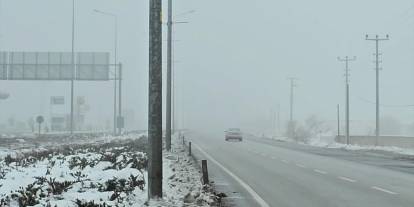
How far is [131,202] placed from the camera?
11.6 metres

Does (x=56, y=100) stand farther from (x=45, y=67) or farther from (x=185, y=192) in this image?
(x=185, y=192)

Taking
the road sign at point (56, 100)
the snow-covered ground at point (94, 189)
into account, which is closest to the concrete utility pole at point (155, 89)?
the snow-covered ground at point (94, 189)

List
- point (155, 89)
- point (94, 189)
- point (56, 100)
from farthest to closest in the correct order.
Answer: point (56, 100), point (94, 189), point (155, 89)

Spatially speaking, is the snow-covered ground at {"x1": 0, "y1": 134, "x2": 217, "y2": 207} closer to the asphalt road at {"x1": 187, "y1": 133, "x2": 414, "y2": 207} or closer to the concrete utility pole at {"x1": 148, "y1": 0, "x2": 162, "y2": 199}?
the concrete utility pole at {"x1": 148, "y1": 0, "x2": 162, "y2": 199}

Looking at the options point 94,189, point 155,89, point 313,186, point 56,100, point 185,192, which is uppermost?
point 56,100

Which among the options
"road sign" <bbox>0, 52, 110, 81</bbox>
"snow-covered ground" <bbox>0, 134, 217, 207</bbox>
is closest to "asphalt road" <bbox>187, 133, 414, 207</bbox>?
"snow-covered ground" <bbox>0, 134, 217, 207</bbox>

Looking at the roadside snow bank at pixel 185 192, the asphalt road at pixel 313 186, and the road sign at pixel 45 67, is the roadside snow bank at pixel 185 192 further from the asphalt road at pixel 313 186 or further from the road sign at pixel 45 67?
the road sign at pixel 45 67

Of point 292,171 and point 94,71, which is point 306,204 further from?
point 94,71

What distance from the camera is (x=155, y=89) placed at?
11.9 meters

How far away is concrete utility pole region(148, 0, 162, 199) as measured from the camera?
11953 millimetres

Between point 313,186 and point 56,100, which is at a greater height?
point 56,100

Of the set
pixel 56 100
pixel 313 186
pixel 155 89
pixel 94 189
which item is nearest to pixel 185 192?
pixel 94 189

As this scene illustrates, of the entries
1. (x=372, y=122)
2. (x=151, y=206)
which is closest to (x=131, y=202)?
(x=151, y=206)

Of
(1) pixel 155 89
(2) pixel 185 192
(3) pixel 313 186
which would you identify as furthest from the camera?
(3) pixel 313 186
